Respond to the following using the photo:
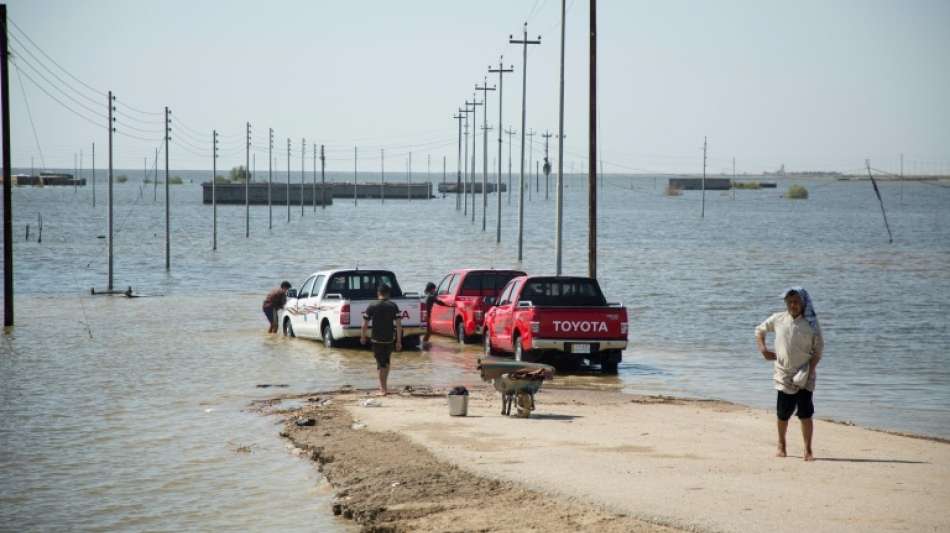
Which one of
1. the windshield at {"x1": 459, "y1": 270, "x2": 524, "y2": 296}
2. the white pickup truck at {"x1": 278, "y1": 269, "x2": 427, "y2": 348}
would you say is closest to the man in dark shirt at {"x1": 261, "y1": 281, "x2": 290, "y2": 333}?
the white pickup truck at {"x1": 278, "y1": 269, "x2": 427, "y2": 348}

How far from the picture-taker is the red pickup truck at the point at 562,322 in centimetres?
2361

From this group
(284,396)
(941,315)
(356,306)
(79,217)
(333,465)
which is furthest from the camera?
(79,217)

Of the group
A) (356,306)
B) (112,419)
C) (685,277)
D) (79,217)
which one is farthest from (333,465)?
(79,217)

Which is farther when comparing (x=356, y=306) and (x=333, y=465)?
(x=356, y=306)

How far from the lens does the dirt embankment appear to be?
11.5m

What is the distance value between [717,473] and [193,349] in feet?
57.5

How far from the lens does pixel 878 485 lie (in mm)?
12641

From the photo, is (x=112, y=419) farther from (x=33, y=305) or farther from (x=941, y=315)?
(x=941, y=315)

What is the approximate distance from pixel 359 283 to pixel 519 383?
1206 centimetres

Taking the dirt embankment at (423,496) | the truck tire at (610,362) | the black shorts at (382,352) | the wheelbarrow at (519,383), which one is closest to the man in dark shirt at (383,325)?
the black shorts at (382,352)

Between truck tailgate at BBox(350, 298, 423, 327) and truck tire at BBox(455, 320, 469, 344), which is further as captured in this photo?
truck tire at BBox(455, 320, 469, 344)

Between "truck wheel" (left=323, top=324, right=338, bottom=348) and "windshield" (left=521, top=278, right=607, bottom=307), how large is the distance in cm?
563

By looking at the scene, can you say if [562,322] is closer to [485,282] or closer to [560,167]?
[485,282]

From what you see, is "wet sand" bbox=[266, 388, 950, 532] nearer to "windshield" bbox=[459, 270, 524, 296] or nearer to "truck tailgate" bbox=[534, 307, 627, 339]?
"truck tailgate" bbox=[534, 307, 627, 339]
